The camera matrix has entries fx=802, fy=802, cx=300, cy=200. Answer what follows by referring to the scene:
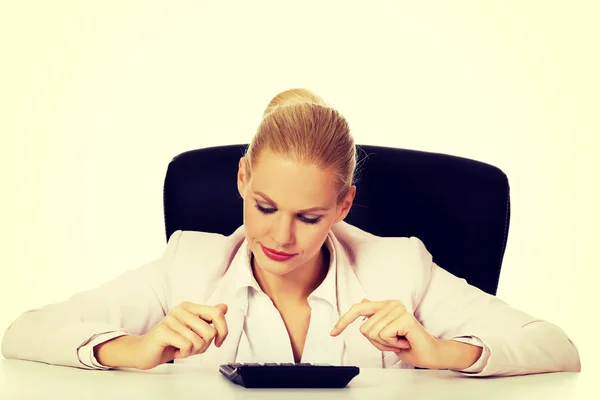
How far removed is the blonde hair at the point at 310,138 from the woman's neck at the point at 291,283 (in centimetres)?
22

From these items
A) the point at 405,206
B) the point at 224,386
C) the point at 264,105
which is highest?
the point at 264,105

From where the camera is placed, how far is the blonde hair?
1.55 m

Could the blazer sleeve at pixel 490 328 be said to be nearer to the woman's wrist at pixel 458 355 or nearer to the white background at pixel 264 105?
the woman's wrist at pixel 458 355

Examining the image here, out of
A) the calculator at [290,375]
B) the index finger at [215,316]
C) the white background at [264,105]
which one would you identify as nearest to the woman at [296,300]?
the index finger at [215,316]

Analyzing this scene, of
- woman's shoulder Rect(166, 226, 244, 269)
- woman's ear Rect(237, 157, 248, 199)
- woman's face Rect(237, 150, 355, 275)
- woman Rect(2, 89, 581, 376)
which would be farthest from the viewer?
woman's shoulder Rect(166, 226, 244, 269)

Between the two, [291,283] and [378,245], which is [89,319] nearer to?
[291,283]

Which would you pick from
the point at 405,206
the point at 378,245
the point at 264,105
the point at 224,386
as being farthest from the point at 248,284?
the point at 264,105

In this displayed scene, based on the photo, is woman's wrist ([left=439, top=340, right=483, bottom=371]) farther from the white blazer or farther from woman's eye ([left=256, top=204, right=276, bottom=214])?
woman's eye ([left=256, top=204, right=276, bottom=214])

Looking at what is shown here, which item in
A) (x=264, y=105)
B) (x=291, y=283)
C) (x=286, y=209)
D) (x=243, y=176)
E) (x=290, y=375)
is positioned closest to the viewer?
(x=290, y=375)

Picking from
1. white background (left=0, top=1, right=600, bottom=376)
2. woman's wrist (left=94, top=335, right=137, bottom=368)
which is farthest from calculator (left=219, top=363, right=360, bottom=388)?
white background (left=0, top=1, right=600, bottom=376)

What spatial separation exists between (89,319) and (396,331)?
62cm

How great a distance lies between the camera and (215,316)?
3.99 feet

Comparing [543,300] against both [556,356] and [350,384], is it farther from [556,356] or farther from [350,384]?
[350,384]

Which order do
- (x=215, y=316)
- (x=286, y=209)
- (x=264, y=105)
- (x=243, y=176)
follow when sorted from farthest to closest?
(x=264, y=105)
(x=243, y=176)
(x=286, y=209)
(x=215, y=316)
